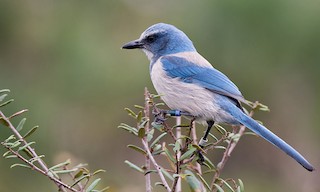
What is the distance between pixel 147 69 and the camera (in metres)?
5.45

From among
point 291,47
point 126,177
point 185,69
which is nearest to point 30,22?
point 126,177

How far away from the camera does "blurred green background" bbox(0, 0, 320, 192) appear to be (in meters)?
5.40

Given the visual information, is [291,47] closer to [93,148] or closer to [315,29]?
[315,29]

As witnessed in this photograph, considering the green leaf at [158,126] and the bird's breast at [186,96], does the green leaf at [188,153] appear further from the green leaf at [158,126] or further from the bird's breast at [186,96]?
the bird's breast at [186,96]

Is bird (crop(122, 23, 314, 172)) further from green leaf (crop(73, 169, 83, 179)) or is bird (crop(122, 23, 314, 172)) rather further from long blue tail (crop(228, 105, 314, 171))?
green leaf (crop(73, 169, 83, 179))

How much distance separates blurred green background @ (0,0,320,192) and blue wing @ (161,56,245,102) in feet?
5.74

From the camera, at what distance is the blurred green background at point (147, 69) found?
5402 mm

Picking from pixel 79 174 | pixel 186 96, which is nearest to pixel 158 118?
pixel 79 174

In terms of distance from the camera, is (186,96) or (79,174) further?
(186,96)

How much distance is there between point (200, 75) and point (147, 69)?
1.99 meters

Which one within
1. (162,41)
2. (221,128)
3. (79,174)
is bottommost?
(79,174)

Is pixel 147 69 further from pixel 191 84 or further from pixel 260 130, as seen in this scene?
Answer: pixel 260 130

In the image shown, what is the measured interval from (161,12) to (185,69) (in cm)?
225

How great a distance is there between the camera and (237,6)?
5465 mm
